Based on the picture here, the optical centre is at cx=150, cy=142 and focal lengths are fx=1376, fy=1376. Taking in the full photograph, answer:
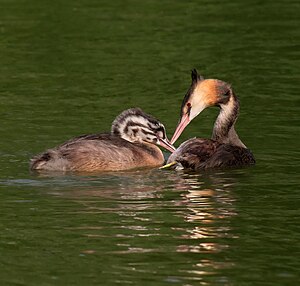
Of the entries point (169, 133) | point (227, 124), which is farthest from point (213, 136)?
point (169, 133)

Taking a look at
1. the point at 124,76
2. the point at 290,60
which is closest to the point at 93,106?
the point at 124,76

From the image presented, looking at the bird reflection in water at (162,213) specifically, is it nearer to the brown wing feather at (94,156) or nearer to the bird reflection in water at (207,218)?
the bird reflection in water at (207,218)

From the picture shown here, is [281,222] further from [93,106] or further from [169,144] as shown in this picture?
[93,106]

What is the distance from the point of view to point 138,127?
15266 mm

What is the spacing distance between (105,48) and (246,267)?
40.3 feet

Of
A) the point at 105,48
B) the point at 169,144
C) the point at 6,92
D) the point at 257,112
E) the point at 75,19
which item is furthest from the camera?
the point at 75,19

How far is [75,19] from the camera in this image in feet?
81.9

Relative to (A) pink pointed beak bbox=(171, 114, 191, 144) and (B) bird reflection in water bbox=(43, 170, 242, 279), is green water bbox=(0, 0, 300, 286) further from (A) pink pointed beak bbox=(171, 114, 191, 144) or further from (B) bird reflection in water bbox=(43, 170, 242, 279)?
(A) pink pointed beak bbox=(171, 114, 191, 144)

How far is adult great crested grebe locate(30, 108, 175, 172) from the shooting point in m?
14.3

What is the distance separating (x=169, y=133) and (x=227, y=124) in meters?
1.23

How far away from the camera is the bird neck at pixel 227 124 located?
1547cm

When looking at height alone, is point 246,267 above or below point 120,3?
below

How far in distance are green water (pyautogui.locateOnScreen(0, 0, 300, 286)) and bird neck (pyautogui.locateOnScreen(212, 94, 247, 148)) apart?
1.13ft

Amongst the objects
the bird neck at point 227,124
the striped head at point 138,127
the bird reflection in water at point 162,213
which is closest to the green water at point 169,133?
the bird reflection in water at point 162,213
